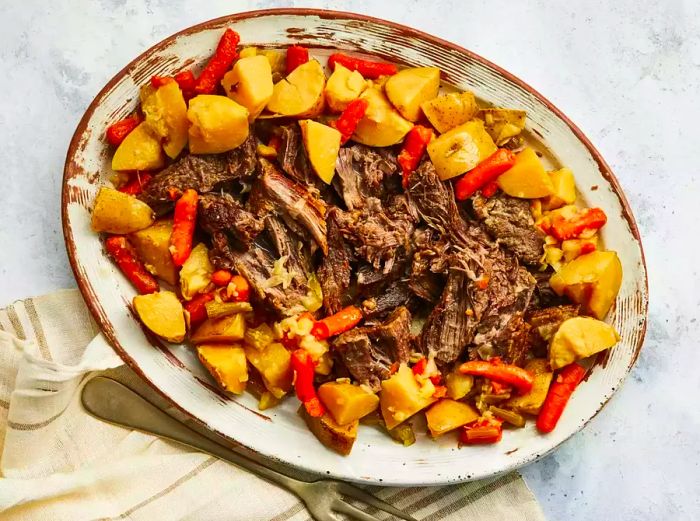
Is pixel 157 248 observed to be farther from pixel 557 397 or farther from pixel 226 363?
pixel 557 397

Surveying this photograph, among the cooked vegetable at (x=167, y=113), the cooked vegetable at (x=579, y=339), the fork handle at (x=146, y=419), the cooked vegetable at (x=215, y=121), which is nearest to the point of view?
the cooked vegetable at (x=215, y=121)

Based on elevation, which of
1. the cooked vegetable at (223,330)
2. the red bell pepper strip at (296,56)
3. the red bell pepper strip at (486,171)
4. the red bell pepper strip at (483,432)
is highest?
the red bell pepper strip at (296,56)

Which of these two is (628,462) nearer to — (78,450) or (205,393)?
(205,393)

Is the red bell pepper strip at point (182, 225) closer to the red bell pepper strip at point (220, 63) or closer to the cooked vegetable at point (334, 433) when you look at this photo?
the red bell pepper strip at point (220, 63)

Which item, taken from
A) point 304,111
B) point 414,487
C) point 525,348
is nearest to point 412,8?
point 304,111

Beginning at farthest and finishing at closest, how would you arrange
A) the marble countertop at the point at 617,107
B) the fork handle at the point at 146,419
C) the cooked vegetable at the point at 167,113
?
the marble countertop at the point at 617,107
the fork handle at the point at 146,419
the cooked vegetable at the point at 167,113

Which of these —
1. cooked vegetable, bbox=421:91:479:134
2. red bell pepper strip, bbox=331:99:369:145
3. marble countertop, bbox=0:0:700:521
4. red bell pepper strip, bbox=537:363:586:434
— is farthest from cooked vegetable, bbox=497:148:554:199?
red bell pepper strip, bbox=537:363:586:434

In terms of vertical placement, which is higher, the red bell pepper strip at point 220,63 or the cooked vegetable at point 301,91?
the red bell pepper strip at point 220,63

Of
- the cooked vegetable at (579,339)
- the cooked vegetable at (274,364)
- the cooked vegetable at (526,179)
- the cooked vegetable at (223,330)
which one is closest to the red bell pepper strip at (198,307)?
the cooked vegetable at (223,330)
